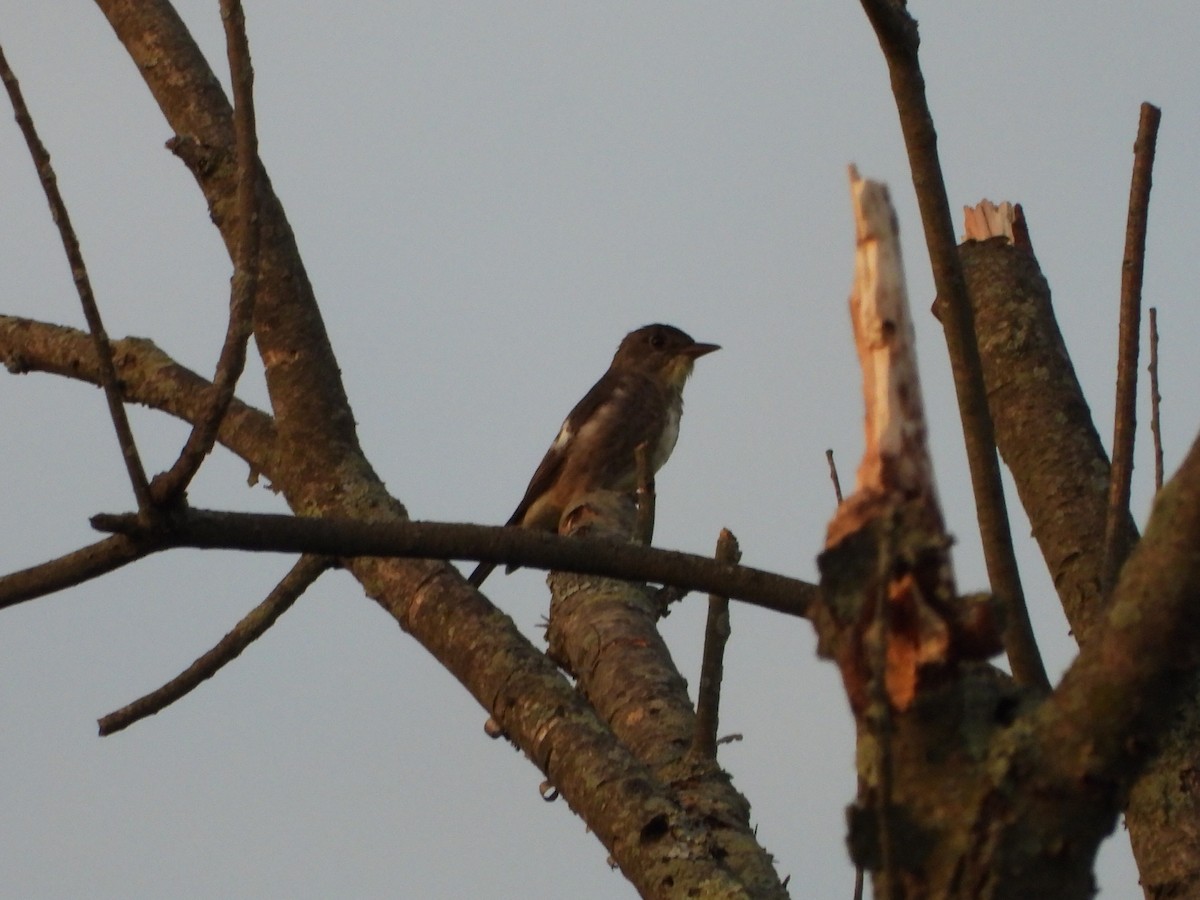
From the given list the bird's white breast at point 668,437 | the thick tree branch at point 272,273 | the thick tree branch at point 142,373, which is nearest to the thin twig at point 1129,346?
the thick tree branch at point 272,273

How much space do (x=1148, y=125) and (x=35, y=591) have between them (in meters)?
1.92

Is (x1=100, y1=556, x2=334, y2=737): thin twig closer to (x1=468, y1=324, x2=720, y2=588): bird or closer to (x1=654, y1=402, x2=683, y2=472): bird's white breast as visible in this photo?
(x1=468, y1=324, x2=720, y2=588): bird

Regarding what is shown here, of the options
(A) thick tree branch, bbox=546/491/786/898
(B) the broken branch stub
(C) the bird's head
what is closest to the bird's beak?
(C) the bird's head

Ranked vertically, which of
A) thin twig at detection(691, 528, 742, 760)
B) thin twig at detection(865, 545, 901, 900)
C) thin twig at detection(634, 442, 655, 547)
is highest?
thin twig at detection(634, 442, 655, 547)

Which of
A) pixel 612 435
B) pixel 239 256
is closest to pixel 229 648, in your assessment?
pixel 239 256

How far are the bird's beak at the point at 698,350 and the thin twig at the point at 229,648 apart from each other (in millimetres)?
7129

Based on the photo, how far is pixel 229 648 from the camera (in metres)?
3.34

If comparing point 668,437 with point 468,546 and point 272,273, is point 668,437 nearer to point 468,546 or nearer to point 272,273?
point 272,273

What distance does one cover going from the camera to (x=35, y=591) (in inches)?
87.8

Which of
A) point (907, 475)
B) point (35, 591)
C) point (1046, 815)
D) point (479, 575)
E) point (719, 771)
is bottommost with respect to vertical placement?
point (1046, 815)

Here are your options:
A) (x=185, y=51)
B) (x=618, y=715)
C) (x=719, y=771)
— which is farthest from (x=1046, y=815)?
(x=185, y=51)

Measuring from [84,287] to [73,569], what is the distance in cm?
37

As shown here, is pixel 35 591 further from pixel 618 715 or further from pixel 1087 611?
pixel 1087 611

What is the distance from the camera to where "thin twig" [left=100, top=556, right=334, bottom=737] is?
3.16 meters
